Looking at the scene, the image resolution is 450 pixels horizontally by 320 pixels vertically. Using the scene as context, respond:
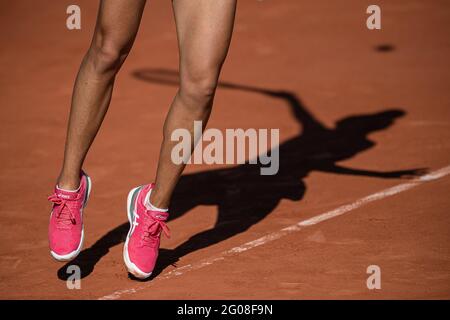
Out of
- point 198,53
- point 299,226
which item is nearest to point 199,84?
point 198,53

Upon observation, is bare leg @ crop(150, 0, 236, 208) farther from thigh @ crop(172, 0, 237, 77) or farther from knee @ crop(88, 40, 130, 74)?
knee @ crop(88, 40, 130, 74)

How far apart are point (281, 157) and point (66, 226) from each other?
2471mm

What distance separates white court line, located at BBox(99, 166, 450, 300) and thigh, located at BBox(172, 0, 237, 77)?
1016 mm

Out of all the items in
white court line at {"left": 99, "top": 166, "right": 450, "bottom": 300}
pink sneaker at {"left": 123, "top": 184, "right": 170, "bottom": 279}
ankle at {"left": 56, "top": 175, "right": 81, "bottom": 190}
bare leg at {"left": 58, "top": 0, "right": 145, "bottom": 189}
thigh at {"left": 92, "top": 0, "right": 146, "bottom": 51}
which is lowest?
white court line at {"left": 99, "top": 166, "right": 450, "bottom": 300}

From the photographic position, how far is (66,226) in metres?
4.07

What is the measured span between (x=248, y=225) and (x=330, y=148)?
1.70 meters

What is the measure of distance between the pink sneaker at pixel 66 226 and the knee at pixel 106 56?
568 mm

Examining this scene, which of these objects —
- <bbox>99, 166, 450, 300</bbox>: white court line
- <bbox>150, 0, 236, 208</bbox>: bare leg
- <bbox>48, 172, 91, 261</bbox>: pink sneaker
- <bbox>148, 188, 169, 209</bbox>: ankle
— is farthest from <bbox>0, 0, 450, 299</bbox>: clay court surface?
<bbox>150, 0, 236, 208</bbox>: bare leg

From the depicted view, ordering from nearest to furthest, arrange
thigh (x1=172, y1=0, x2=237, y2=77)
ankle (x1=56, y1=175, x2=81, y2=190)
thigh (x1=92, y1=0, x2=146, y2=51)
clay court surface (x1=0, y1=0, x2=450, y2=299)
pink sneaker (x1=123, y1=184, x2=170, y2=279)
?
thigh (x1=172, y1=0, x2=237, y2=77) → thigh (x1=92, y1=0, x2=146, y2=51) → pink sneaker (x1=123, y1=184, x2=170, y2=279) → ankle (x1=56, y1=175, x2=81, y2=190) → clay court surface (x1=0, y1=0, x2=450, y2=299)

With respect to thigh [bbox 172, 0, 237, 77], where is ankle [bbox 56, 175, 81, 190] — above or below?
below

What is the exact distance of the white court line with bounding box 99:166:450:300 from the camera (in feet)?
13.7

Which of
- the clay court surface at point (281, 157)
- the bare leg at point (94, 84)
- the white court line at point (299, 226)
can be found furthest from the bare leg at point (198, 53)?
the clay court surface at point (281, 157)

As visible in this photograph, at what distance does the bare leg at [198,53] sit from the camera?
3762mm

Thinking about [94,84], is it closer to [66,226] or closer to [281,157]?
[66,226]
